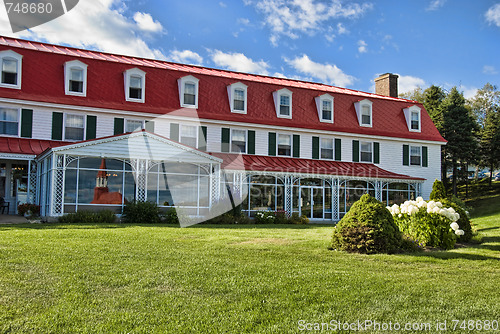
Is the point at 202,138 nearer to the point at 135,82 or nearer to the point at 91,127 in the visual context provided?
the point at 135,82

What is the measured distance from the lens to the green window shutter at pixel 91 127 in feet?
69.1

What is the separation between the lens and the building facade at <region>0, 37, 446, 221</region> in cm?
1853

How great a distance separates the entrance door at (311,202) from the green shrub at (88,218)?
10.5 meters

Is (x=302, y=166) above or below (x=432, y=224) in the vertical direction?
above

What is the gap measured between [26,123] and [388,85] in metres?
23.7

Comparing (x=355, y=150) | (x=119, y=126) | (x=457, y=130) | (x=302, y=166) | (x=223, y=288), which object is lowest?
(x=223, y=288)

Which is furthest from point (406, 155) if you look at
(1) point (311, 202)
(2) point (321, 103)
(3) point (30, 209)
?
(3) point (30, 209)

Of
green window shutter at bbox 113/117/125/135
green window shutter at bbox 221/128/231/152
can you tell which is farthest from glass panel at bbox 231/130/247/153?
green window shutter at bbox 113/117/125/135

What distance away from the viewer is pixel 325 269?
7.69 meters

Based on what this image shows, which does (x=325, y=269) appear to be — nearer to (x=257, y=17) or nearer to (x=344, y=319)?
(x=344, y=319)

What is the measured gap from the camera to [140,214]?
17422mm

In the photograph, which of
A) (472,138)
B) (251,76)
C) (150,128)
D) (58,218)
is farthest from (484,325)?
(472,138)

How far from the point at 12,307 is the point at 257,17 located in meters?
13.4

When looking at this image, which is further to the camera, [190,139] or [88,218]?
[190,139]
